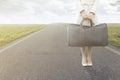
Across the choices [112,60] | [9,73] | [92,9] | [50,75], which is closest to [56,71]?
[50,75]

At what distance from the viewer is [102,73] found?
8844mm

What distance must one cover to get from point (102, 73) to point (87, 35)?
39.4 inches

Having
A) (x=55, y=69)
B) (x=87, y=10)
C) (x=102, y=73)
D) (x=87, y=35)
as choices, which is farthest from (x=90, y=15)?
(x=55, y=69)

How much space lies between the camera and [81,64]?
10.4 meters

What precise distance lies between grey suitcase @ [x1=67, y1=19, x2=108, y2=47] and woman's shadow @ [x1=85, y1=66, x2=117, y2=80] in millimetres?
695

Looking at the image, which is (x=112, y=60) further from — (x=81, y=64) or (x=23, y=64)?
(x=23, y=64)

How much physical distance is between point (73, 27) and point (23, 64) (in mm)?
2381

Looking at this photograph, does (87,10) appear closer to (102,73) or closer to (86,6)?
(86,6)

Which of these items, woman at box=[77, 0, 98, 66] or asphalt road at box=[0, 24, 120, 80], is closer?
asphalt road at box=[0, 24, 120, 80]

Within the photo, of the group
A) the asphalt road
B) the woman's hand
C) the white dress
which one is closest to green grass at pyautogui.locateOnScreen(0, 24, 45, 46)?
the asphalt road

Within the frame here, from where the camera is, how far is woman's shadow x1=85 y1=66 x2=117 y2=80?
8.30m

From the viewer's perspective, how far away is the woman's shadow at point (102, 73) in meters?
8.30

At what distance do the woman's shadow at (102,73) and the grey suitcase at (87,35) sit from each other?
695 millimetres

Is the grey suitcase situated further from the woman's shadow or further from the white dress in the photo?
the woman's shadow
